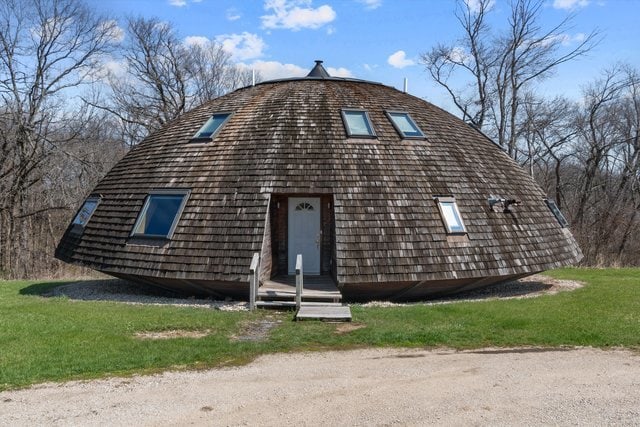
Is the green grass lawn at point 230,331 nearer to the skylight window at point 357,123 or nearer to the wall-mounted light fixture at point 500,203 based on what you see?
the wall-mounted light fixture at point 500,203

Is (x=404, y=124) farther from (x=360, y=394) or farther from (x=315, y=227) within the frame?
(x=360, y=394)

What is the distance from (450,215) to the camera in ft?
39.3

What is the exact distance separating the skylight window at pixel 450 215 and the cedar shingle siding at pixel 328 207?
5.7 inches

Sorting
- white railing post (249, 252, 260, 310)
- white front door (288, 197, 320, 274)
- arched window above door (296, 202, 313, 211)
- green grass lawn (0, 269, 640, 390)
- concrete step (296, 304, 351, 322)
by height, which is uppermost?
arched window above door (296, 202, 313, 211)

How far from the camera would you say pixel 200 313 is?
10.0 metres

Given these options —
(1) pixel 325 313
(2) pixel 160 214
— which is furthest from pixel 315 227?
(2) pixel 160 214

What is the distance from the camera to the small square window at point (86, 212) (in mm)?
13491

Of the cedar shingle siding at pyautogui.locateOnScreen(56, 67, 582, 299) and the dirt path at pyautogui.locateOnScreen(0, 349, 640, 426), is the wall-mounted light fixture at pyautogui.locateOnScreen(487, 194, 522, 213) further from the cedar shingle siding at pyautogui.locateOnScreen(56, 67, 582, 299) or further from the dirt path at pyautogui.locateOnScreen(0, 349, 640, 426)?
the dirt path at pyautogui.locateOnScreen(0, 349, 640, 426)

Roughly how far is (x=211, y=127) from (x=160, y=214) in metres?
3.05

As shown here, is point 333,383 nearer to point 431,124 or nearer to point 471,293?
point 471,293

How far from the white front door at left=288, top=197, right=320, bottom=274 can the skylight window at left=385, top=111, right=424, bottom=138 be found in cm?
301

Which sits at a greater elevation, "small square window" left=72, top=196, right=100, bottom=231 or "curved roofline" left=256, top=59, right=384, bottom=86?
"curved roofline" left=256, top=59, right=384, bottom=86

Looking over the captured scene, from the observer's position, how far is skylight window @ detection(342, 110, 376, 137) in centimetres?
1282

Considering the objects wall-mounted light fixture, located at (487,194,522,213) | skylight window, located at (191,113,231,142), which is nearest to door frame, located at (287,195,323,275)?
skylight window, located at (191,113,231,142)
